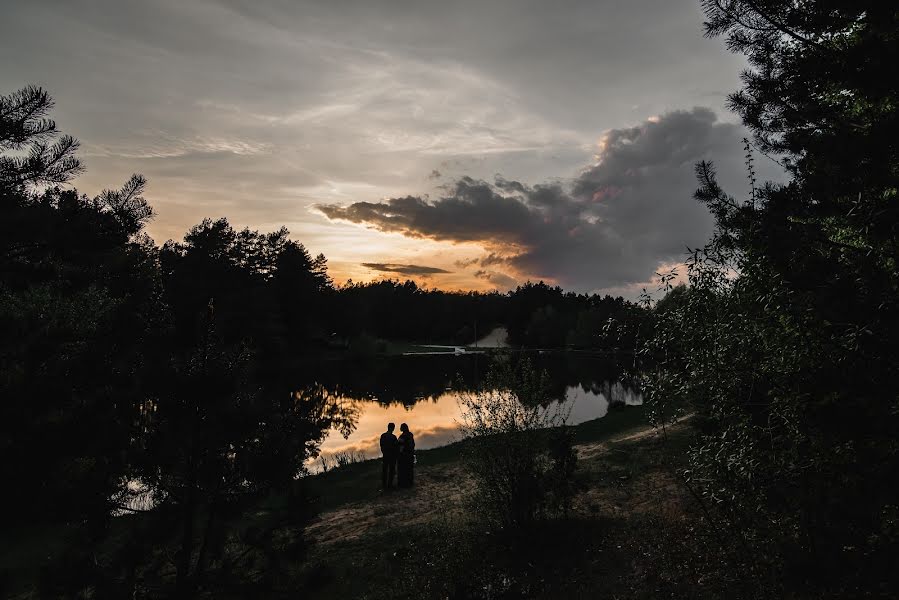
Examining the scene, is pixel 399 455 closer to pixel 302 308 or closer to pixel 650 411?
pixel 650 411

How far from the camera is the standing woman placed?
53.2 feet

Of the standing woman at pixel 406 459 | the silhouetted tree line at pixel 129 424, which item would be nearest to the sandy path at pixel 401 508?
the standing woman at pixel 406 459

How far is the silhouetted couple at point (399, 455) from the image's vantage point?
16.2 meters

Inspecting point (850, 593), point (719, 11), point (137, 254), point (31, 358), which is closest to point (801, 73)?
point (719, 11)

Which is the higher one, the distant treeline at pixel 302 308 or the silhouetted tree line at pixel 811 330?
the distant treeline at pixel 302 308

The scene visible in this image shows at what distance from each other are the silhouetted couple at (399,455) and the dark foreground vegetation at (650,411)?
5121 mm

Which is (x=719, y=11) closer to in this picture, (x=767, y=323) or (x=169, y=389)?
(x=767, y=323)

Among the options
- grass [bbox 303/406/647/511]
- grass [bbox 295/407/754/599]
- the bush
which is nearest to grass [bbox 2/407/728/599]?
grass [bbox 295/407/754/599]

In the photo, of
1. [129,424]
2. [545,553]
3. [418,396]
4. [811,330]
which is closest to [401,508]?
[545,553]

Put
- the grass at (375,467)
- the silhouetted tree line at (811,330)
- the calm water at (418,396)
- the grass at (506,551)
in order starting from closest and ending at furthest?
the silhouetted tree line at (811,330) < the grass at (506,551) < the grass at (375,467) < the calm water at (418,396)

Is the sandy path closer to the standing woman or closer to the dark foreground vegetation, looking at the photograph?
the standing woman

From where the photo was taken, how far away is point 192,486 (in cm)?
575

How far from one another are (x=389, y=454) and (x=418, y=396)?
29.6 meters

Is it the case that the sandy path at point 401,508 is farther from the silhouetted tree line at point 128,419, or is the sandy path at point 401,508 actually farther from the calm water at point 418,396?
the silhouetted tree line at point 128,419
